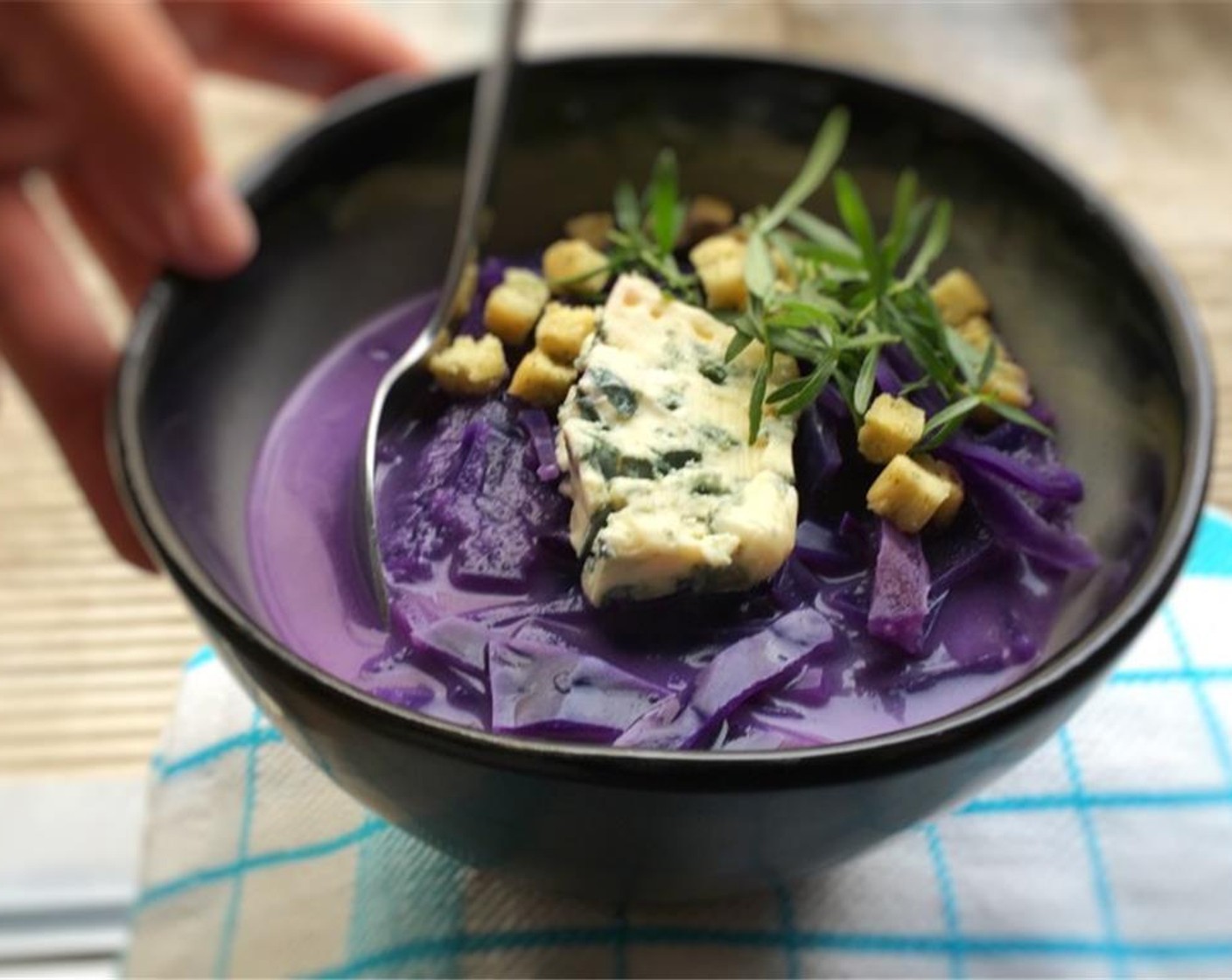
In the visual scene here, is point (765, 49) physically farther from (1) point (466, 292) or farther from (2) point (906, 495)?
(2) point (906, 495)

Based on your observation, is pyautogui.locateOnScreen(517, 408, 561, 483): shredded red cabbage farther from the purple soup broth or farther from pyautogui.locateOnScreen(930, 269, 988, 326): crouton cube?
pyautogui.locateOnScreen(930, 269, 988, 326): crouton cube

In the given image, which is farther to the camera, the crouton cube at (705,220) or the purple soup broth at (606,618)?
the crouton cube at (705,220)

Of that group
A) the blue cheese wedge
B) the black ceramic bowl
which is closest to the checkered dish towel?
the black ceramic bowl

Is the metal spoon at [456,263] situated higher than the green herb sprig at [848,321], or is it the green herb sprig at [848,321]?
the green herb sprig at [848,321]

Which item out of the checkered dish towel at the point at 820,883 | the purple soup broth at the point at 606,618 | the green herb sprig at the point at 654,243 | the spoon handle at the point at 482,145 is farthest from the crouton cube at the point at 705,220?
the checkered dish towel at the point at 820,883

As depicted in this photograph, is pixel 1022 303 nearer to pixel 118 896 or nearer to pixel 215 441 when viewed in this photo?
pixel 215 441

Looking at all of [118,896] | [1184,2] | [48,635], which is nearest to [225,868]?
[118,896]

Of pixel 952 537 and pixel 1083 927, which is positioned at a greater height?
pixel 952 537

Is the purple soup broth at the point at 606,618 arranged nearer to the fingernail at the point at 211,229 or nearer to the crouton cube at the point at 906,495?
the crouton cube at the point at 906,495
